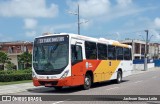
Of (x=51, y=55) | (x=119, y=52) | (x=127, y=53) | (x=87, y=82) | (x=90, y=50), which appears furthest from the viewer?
(x=127, y=53)

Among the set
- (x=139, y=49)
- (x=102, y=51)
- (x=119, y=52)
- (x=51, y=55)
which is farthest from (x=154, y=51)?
(x=51, y=55)

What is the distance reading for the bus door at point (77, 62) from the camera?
18.8 m

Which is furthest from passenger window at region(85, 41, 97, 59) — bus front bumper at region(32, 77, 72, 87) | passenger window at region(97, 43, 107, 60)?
bus front bumper at region(32, 77, 72, 87)

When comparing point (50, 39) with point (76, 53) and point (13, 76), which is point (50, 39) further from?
point (13, 76)

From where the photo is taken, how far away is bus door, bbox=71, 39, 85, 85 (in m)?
18.8

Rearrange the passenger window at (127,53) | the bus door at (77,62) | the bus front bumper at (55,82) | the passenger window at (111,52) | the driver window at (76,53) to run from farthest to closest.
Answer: the passenger window at (127,53)
the passenger window at (111,52)
the driver window at (76,53)
the bus door at (77,62)
the bus front bumper at (55,82)

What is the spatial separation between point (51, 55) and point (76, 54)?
1.44 meters

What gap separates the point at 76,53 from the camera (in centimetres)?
1922

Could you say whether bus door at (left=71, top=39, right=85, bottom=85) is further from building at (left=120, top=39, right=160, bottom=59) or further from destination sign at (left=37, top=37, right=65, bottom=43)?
building at (left=120, top=39, right=160, bottom=59)

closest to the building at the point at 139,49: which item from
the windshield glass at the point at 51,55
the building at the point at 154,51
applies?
the building at the point at 154,51

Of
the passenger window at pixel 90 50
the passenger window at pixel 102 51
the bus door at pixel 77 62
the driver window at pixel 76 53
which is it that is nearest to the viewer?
the bus door at pixel 77 62

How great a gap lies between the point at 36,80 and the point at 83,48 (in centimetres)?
340

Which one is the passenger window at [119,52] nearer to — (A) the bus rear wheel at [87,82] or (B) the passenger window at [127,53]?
(B) the passenger window at [127,53]

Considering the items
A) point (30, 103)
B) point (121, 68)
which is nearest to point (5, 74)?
point (121, 68)
